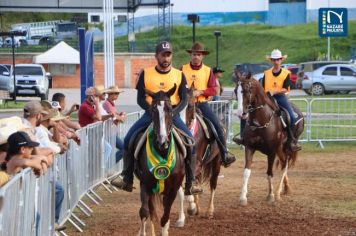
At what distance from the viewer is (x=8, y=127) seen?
9.39 metres

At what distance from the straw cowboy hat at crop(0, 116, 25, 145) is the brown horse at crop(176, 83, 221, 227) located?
421 centimetres

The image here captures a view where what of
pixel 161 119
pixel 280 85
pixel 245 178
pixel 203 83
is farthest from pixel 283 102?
pixel 161 119

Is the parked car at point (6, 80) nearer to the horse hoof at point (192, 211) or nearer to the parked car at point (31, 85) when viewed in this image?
the parked car at point (31, 85)

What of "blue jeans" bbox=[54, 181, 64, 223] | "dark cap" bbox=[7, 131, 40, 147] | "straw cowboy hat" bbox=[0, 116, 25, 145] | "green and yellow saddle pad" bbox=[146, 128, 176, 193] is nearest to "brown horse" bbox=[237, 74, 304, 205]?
"green and yellow saddle pad" bbox=[146, 128, 176, 193]

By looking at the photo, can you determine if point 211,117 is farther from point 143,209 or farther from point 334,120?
point 334,120

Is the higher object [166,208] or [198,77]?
[198,77]

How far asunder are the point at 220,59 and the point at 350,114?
141 ft

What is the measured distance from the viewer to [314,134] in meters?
27.8

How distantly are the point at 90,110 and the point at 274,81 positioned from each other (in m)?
3.55

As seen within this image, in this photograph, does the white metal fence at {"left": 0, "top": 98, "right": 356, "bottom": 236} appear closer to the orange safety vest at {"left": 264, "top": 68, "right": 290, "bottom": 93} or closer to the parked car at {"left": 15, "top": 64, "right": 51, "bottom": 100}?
the orange safety vest at {"left": 264, "top": 68, "right": 290, "bottom": 93}

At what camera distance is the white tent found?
63.3 m

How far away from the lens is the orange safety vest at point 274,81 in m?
17.2

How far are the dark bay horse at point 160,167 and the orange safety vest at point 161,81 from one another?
0.51 metres

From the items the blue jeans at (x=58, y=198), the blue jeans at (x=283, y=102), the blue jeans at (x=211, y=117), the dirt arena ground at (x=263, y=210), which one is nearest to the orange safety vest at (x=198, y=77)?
the blue jeans at (x=211, y=117)
